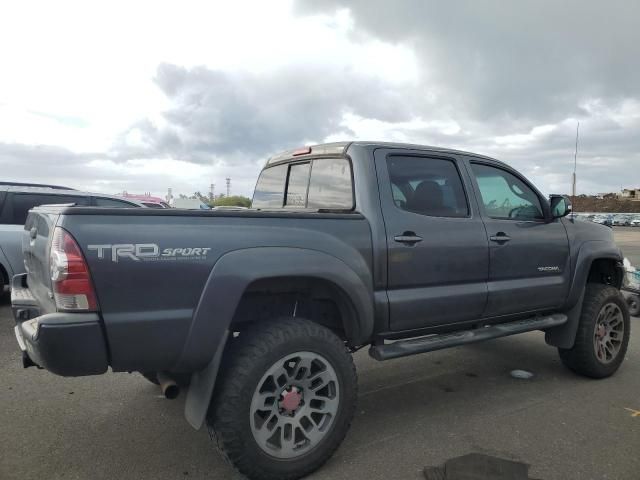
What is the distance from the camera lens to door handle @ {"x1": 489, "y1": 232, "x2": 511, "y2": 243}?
3881 millimetres

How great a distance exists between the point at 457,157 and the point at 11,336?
5.16m

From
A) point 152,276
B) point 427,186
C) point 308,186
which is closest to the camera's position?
point 152,276

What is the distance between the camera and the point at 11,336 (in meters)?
5.72

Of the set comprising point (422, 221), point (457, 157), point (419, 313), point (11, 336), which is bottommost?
point (11, 336)

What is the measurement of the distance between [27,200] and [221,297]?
610 cm

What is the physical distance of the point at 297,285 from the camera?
303 centimetres

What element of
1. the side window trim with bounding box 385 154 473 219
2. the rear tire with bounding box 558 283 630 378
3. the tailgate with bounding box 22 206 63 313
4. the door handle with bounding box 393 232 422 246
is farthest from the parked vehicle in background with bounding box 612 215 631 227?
the tailgate with bounding box 22 206 63 313

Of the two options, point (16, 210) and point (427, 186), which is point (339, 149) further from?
point (16, 210)

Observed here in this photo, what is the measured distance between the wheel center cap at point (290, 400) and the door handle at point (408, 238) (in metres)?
1.17

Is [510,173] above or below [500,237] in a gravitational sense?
above

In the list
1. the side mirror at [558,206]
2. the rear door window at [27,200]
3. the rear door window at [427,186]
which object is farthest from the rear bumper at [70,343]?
the rear door window at [27,200]

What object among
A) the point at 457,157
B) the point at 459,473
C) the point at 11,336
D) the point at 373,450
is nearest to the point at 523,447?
the point at 459,473

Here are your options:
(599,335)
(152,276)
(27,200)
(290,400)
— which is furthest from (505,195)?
(27,200)

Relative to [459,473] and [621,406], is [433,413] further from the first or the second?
[621,406]
